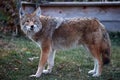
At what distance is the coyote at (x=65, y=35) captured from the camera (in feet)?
20.1

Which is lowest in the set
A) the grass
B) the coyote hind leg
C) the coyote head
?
the grass

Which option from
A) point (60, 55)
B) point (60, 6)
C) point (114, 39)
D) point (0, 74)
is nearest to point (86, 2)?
point (60, 6)

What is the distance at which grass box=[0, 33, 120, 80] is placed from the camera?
613cm

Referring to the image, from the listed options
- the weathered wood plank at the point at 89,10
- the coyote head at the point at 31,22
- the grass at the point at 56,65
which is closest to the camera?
the coyote head at the point at 31,22

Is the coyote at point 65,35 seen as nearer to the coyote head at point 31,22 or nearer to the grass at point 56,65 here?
the coyote head at point 31,22

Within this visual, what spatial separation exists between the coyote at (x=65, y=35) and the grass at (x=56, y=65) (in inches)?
9.4

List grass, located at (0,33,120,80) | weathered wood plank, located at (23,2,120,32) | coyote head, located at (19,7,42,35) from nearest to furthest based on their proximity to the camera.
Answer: coyote head, located at (19,7,42,35) < grass, located at (0,33,120,80) < weathered wood plank, located at (23,2,120,32)

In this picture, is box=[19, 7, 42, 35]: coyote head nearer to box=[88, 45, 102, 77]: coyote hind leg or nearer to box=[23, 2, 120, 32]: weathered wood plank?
box=[88, 45, 102, 77]: coyote hind leg

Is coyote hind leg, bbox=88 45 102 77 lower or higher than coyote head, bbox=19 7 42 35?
lower

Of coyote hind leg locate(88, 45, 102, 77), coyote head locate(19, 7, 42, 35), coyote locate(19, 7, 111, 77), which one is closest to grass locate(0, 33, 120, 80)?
coyote hind leg locate(88, 45, 102, 77)

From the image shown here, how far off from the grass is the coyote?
0.24 metres

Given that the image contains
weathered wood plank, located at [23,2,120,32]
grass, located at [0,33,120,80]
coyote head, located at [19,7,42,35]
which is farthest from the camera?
weathered wood plank, located at [23,2,120,32]

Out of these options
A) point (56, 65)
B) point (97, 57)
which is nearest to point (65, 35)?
point (97, 57)

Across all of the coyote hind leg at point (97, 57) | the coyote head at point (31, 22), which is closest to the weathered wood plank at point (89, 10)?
the coyote head at point (31, 22)
